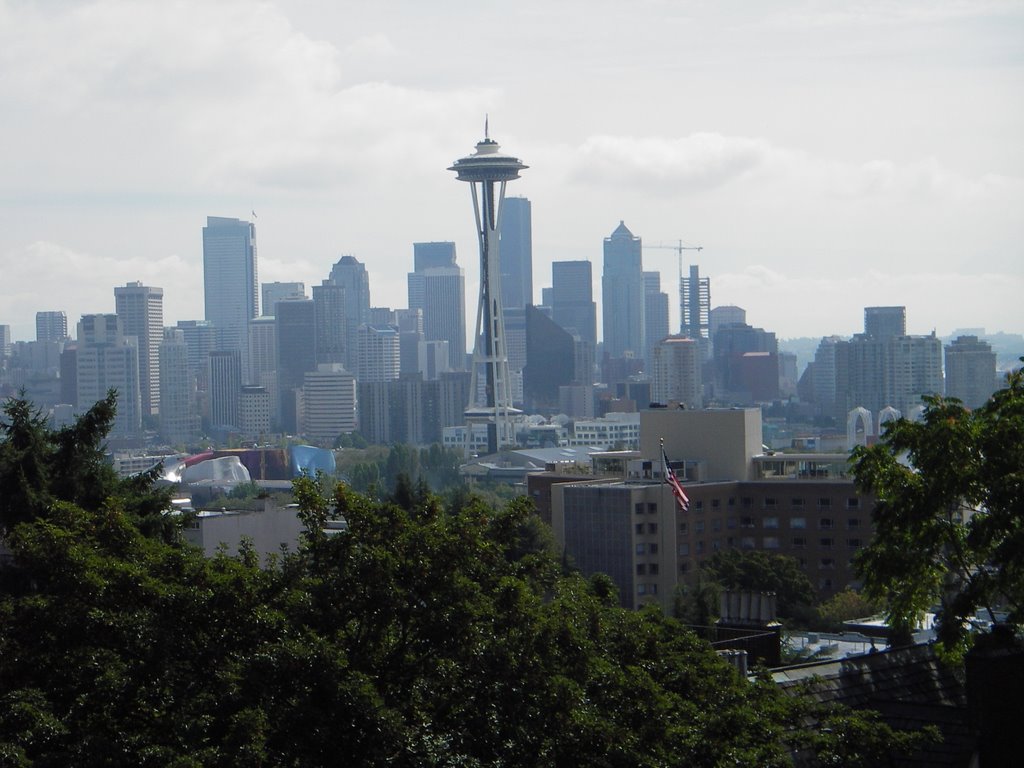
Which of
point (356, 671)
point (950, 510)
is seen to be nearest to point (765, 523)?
point (950, 510)

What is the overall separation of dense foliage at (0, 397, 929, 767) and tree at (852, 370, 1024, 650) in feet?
8.43

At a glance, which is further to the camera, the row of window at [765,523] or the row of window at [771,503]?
the row of window at [771,503]

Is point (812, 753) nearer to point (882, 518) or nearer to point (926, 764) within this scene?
point (926, 764)

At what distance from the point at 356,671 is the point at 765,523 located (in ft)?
215

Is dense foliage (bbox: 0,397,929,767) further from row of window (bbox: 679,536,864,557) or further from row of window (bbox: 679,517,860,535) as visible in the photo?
row of window (bbox: 679,517,860,535)

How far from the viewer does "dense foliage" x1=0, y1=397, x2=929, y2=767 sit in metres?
12.2

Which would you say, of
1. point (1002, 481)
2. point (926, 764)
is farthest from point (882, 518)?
point (926, 764)

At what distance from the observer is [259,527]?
171 feet

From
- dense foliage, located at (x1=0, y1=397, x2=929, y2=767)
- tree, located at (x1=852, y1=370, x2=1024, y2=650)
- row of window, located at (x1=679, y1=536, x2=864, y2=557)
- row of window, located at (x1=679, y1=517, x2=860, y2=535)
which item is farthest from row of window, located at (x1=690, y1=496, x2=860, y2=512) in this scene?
dense foliage, located at (x1=0, y1=397, x2=929, y2=767)

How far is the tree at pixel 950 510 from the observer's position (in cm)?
1573

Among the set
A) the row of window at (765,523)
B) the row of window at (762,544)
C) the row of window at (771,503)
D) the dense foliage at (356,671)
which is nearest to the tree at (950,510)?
the dense foliage at (356,671)

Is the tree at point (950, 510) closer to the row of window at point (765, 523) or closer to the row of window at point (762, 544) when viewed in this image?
the row of window at point (762, 544)

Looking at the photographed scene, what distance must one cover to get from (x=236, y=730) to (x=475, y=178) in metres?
184

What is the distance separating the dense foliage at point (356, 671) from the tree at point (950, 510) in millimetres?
2570
